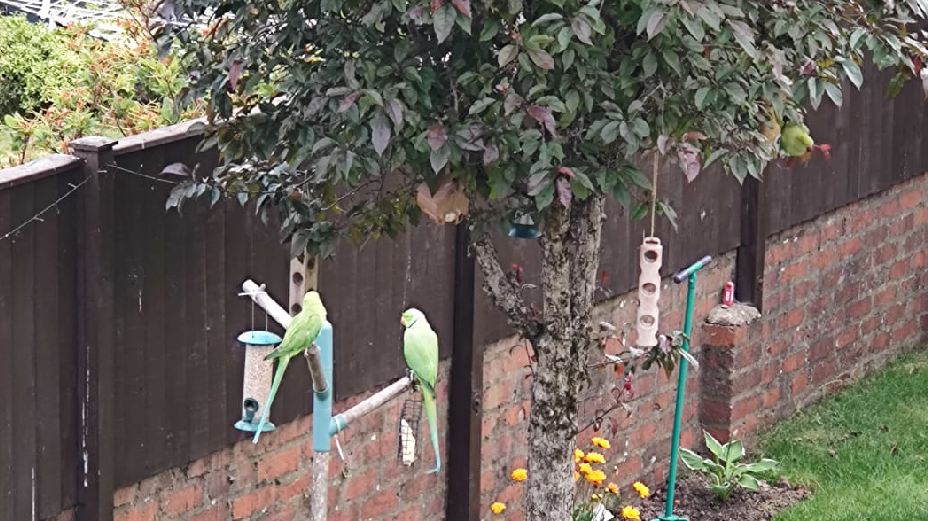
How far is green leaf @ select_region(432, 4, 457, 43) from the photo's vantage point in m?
3.54

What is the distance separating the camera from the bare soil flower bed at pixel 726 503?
7.25 meters

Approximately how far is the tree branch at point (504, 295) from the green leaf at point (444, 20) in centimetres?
112

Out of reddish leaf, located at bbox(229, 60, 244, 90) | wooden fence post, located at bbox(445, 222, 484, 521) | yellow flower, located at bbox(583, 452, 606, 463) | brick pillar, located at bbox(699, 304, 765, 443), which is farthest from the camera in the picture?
brick pillar, located at bbox(699, 304, 765, 443)

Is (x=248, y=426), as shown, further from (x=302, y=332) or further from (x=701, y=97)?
(x=701, y=97)

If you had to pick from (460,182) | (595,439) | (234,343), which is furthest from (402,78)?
(595,439)

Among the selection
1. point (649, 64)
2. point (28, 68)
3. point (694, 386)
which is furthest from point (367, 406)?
point (694, 386)

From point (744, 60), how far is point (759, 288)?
428 cm

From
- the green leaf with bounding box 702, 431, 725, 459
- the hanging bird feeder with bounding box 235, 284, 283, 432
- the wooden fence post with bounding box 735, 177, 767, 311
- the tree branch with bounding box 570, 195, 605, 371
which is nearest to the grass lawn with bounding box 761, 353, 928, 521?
the green leaf with bounding box 702, 431, 725, 459

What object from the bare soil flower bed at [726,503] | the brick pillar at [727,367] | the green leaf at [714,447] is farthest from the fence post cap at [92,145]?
the brick pillar at [727,367]

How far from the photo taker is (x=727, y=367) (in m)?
7.92

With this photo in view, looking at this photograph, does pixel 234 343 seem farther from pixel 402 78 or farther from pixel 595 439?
pixel 595 439

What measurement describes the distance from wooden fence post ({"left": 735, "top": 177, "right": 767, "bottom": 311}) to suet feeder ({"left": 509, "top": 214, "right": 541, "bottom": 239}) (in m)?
3.53

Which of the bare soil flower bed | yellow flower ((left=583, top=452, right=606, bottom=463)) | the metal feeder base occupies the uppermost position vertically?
the metal feeder base

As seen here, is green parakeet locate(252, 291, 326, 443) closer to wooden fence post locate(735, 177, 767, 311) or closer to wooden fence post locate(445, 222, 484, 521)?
wooden fence post locate(445, 222, 484, 521)
